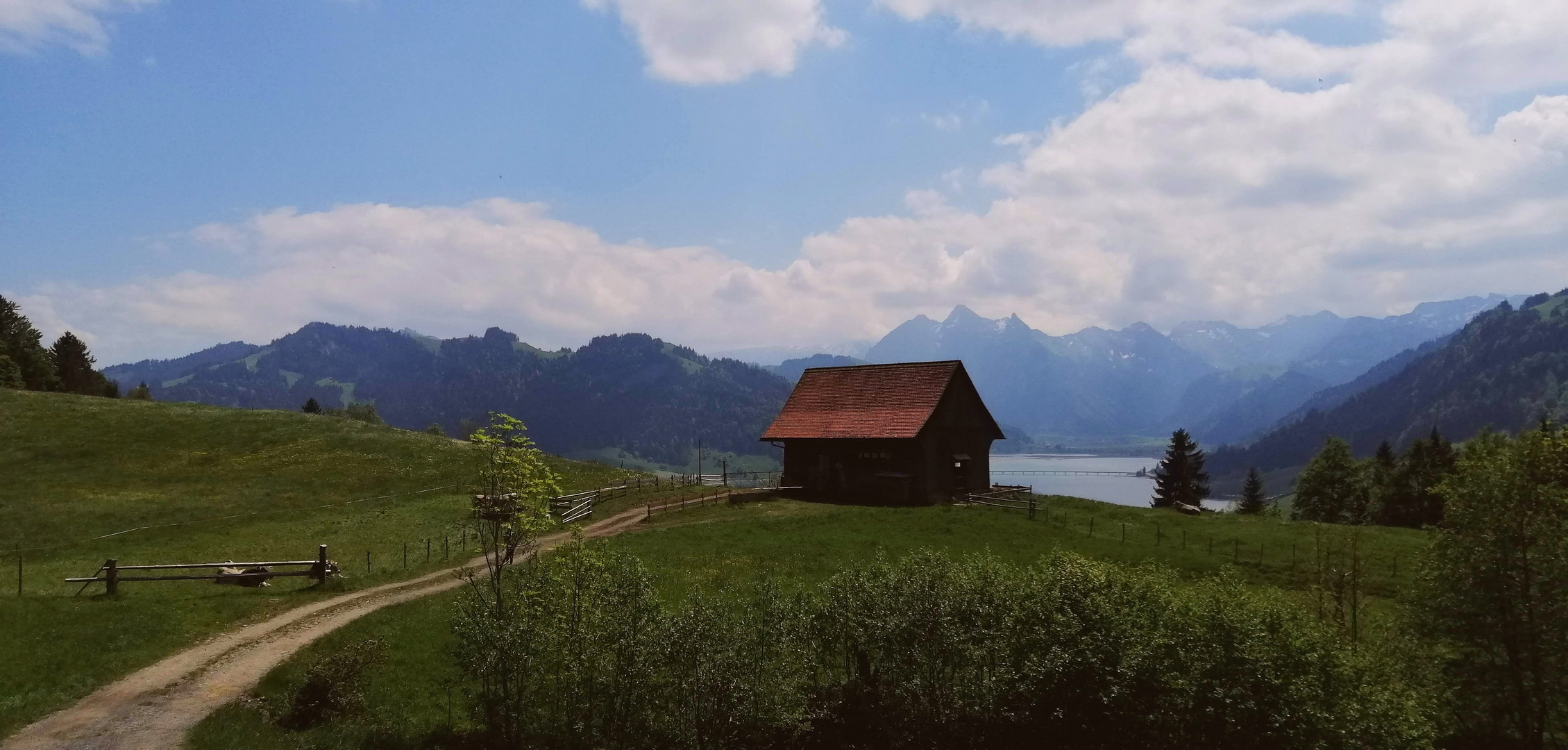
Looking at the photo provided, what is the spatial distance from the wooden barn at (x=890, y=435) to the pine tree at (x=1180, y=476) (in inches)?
1422

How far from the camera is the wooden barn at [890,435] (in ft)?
181

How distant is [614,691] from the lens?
19.0 m

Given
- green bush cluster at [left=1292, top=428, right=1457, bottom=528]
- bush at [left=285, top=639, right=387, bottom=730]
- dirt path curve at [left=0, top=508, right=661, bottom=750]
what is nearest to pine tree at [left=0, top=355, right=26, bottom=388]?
dirt path curve at [left=0, top=508, right=661, bottom=750]

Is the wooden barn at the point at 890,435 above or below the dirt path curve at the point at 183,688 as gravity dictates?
above

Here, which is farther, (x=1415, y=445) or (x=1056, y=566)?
(x=1415, y=445)

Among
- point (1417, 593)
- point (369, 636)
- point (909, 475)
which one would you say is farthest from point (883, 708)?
point (909, 475)

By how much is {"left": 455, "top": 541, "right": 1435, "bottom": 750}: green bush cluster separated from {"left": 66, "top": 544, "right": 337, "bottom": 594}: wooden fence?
16415 mm

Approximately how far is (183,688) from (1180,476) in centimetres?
9442

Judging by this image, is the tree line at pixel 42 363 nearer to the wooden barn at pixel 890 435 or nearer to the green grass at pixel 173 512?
the green grass at pixel 173 512

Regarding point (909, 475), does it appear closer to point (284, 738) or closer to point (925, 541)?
point (925, 541)

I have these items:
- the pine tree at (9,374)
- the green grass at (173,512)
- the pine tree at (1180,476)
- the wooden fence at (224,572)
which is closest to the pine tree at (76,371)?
the pine tree at (9,374)

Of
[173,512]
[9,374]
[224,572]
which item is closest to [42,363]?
[9,374]

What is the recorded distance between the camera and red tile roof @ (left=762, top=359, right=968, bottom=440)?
5662 centimetres

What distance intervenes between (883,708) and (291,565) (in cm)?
2828
